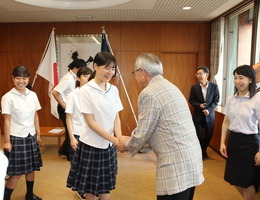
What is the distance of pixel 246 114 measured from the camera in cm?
197

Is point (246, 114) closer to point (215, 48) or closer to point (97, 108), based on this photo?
Answer: point (97, 108)

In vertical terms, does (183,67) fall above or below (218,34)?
below

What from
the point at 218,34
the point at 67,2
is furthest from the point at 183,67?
the point at 67,2

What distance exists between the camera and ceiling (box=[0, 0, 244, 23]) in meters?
3.87

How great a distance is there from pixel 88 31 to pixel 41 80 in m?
1.52

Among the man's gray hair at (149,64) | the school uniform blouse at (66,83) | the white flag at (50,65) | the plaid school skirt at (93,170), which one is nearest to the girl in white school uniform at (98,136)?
the plaid school skirt at (93,170)

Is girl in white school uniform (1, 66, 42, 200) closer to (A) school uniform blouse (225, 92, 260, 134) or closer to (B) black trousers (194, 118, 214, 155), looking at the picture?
(A) school uniform blouse (225, 92, 260, 134)

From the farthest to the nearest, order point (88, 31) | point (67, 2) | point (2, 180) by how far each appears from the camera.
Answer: point (88, 31) → point (67, 2) → point (2, 180)

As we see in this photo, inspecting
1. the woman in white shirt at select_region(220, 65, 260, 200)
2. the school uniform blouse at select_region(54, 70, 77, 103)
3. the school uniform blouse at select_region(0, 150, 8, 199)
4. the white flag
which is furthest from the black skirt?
the white flag

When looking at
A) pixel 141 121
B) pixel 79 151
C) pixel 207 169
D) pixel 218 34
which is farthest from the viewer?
pixel 218 34

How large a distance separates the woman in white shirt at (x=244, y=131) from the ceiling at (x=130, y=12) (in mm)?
2242

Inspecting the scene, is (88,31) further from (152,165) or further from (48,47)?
(152,165)

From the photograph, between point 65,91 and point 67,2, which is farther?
point 67,2

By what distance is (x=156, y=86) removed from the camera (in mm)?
1398
